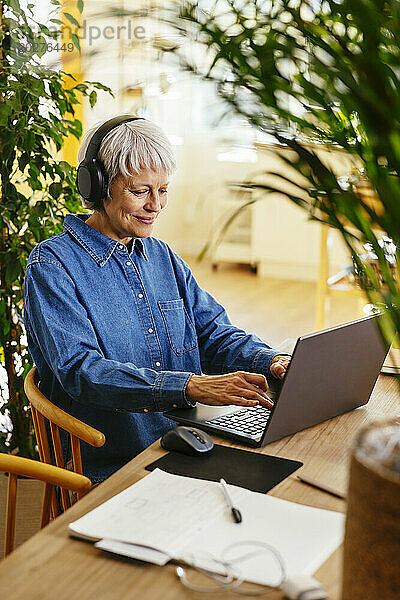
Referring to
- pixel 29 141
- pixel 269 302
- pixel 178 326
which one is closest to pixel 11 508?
pixel 178 326

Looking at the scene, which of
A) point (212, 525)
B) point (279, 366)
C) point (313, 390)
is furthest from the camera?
point (279, 366)

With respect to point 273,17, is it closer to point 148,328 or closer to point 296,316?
point 148,328

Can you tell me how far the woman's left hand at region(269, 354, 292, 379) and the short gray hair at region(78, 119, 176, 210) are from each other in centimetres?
56

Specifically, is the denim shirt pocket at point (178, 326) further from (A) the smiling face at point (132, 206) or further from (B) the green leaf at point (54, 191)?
(B) the green leaf at point (54, 191)

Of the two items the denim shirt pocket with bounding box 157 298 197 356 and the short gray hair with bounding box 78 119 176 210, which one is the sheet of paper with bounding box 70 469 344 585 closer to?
the denim shirt pocket with bounding box 157 298 197 356

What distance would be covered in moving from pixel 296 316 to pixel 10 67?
10.8ft

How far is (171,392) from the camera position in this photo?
1548 mm

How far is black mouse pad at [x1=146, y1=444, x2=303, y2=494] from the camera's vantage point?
1.23m

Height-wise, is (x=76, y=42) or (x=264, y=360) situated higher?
(x=76, y=42)

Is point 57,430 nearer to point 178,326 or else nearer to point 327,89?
point 178,326

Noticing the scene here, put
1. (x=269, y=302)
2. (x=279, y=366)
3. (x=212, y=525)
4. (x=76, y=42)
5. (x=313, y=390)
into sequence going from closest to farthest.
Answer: (x=212, y=525)
(x=313, y=390)
(x=279, y=366)
(x=76, y=42)
(x=269, y=302)

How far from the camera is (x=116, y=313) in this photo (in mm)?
1782

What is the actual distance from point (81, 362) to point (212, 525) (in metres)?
0.62

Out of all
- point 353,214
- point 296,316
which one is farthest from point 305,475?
point 296,316
